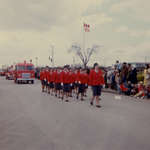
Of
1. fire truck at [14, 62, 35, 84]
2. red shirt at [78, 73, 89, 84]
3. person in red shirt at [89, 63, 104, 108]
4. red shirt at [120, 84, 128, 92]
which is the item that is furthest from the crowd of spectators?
fire truck at [14, 62, 35, 84]

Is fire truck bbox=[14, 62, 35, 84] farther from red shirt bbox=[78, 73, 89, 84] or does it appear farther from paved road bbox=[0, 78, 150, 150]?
paved road bbox=[0, 78, 150, 150]

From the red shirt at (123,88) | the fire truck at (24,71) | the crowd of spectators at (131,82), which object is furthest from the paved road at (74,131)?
the fire truck at (24,71)

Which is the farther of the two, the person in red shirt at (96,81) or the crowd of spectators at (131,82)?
the crowd of spectators at (131,82)

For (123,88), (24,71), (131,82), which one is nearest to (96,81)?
(131,82)

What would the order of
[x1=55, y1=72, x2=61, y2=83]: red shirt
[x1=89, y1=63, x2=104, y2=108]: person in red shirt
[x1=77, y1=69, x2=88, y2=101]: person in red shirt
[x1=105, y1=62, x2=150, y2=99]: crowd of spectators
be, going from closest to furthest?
[x1=89, y1=63, x2=104, y2=108]: person in red shirt
[x1=105, y1=62, x2=150, y2=99]: crowd of spectators
[x1=77, y1=69, x2=88, y2=101]: person in red shirt
[x1=55, y1=72, x2=61, y2=83]: red shirt

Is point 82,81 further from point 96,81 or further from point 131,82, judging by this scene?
point 96,81

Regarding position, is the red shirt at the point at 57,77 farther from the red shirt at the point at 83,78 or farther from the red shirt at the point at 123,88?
the red shirt at the point at 123,88

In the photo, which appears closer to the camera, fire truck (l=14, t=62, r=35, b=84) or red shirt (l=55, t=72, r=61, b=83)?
red shirt (l=55, t=72, r=61, b=83)

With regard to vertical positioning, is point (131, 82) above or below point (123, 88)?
above

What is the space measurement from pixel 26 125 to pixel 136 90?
10.2m

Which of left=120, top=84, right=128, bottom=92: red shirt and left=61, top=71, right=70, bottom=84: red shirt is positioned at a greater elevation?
left=61, top=71, right=70, bottom=84: red shirt

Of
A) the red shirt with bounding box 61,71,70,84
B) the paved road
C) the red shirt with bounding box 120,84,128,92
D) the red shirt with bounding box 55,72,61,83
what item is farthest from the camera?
the red shirt with bounding box 120,84,128,92

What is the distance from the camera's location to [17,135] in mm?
6941

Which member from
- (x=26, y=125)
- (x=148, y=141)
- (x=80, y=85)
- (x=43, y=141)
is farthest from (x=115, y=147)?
(x=80, y=85)
